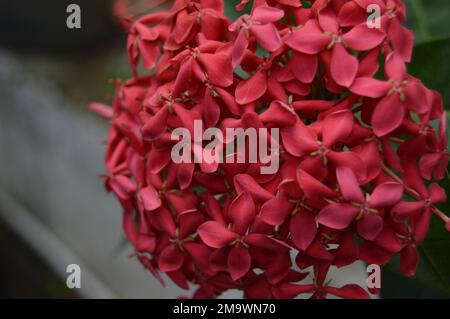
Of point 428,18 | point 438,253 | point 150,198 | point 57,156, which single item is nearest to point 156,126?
point 150,198

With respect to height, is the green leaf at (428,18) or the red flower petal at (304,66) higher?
the red flower petal at (304,66)

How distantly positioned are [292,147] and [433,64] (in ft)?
0.52

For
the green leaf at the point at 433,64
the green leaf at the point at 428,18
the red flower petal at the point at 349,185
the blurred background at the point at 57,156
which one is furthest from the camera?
the blurred background at the point at 57,156

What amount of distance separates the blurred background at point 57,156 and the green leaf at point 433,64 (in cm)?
58

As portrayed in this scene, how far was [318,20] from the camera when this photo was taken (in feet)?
1.32

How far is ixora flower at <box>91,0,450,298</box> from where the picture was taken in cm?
38

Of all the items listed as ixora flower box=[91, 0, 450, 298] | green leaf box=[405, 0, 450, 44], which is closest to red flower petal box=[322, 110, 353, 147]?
ixora flower box=[91, 0, 450, 298]

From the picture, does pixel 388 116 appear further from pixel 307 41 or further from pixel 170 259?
pixel 170 259

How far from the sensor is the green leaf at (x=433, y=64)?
1.57 feet

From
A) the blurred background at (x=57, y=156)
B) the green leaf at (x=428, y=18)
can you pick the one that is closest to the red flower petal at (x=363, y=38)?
the green leaf at (x=428, y=18)

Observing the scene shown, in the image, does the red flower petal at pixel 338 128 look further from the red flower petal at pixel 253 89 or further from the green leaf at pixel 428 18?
the green leaf at pixel 428 18
